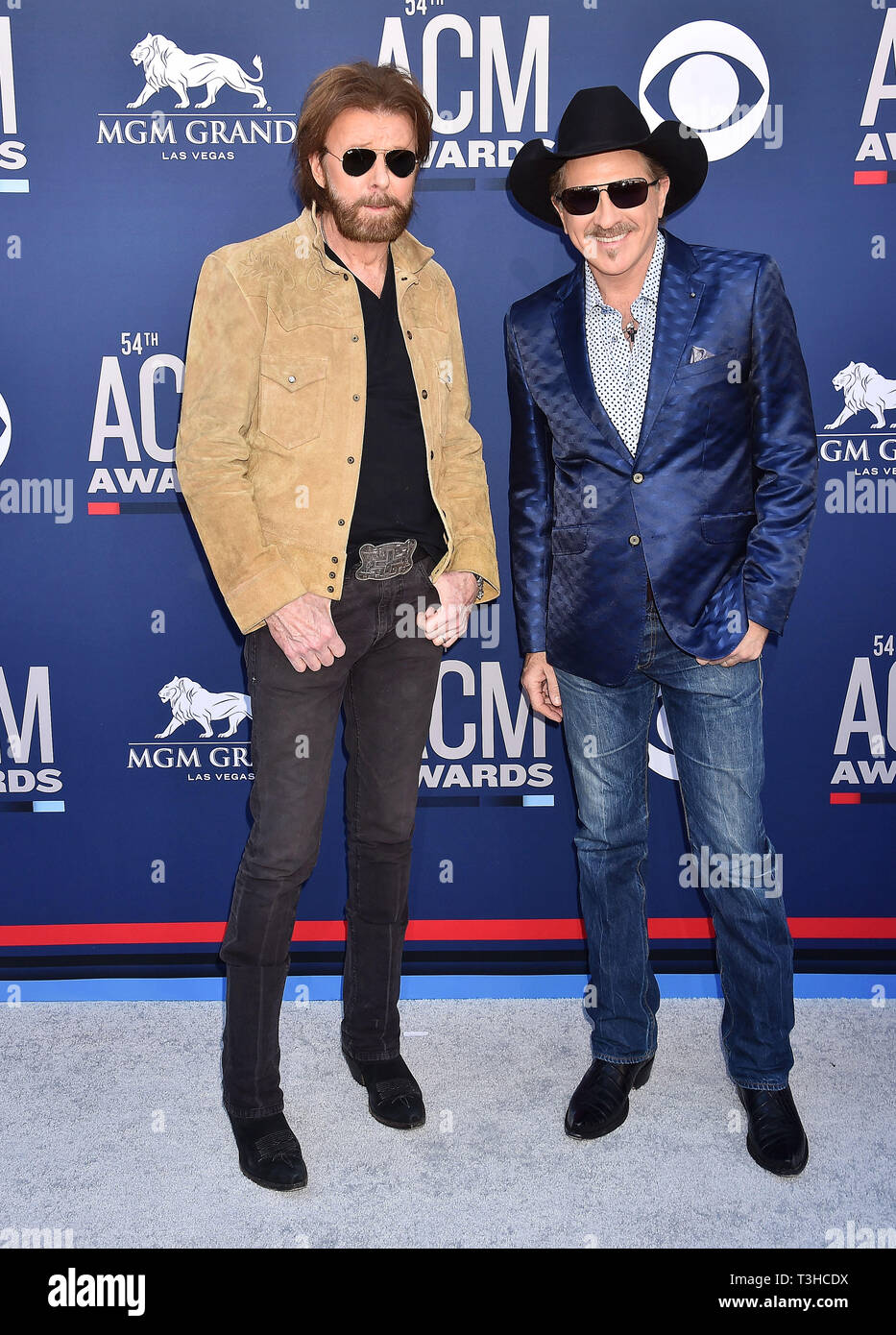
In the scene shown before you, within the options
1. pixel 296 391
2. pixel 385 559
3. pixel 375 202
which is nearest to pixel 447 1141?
pixel 385 559

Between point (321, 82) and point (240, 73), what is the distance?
0.77 m

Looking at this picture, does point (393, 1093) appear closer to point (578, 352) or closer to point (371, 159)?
point (578, 352)

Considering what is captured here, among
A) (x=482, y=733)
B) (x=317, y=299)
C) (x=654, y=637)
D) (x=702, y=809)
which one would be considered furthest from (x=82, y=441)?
(x=702, y=809)

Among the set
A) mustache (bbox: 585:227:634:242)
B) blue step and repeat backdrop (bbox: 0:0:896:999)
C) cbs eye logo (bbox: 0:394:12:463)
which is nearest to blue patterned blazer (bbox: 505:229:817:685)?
mustache (bbox: 585:227:634:242)

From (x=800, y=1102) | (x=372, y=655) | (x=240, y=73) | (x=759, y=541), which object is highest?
(x=240, y=73)

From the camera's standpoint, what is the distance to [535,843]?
11.4ft

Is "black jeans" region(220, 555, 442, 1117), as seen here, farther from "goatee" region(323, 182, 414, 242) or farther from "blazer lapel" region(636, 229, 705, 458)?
"goatee" region(323, 182, 414, 242)

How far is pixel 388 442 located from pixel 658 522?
626 millimetres

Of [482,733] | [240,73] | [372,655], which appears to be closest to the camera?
[372,655]

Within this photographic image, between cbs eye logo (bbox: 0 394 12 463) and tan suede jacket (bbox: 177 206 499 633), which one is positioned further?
cbs eye logo (bbox: 0 394 12 463)

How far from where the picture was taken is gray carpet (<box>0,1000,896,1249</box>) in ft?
7.99

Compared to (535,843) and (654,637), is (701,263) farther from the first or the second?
(535,843)

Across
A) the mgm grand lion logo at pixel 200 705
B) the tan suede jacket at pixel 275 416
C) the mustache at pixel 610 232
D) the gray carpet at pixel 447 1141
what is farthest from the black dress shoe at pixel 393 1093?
the mustache at pixel 610 232

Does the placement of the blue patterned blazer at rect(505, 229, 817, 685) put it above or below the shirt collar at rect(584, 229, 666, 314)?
below
